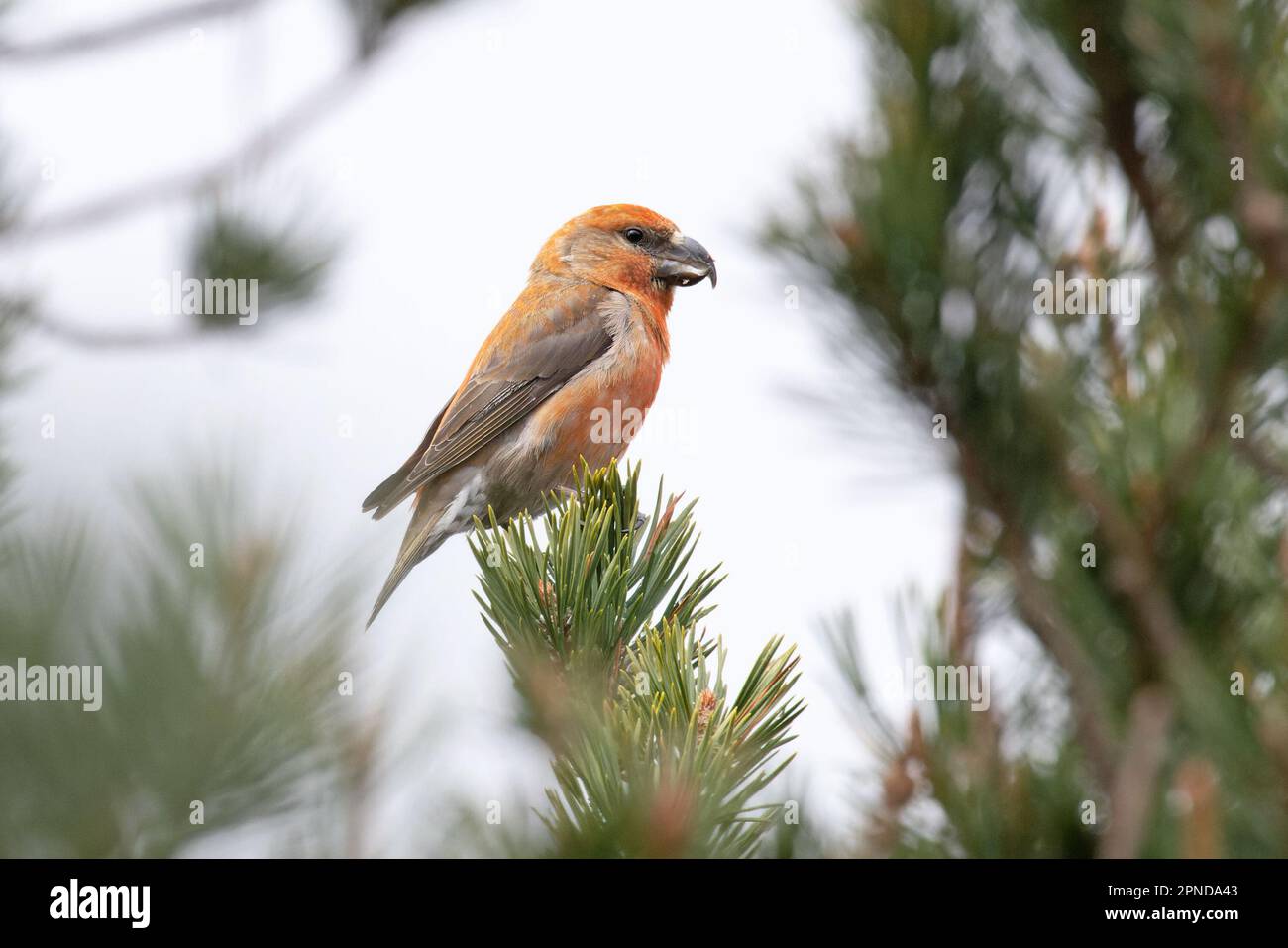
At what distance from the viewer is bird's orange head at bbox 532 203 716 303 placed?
5645 millimetres

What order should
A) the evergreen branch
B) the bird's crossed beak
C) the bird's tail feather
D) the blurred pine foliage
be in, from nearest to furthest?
the evergreen branch < the blurred pine foliage < the bird's tail feather < the bird's crossed beak

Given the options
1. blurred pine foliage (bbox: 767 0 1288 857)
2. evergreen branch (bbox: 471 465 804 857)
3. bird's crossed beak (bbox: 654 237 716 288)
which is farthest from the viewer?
bird's crossed beak (bbox: 654 237 716 288)

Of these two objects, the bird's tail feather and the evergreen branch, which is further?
the bird's tail feather

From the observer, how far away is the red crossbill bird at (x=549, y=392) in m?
4.98

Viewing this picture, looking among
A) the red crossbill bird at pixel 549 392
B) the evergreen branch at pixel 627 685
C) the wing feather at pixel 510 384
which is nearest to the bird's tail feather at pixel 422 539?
the red crossbill bird at pixel 549 392

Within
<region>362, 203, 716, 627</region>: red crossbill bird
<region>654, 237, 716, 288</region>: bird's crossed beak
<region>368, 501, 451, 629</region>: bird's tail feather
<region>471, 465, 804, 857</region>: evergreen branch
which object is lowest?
<region>471, 465, 804, 857</region>: evergreen branch

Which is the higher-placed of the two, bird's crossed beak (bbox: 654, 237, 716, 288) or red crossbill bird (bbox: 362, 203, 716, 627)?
bird's crossed beak (bbox: 654, 237, 716, 288)

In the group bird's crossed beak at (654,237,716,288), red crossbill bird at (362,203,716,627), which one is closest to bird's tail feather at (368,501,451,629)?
red crossbill bird at (362,203,716,627)

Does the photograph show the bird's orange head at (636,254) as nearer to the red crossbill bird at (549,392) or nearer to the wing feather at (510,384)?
the red crossbill bird at (549,392)

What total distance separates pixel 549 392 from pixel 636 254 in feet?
3.06

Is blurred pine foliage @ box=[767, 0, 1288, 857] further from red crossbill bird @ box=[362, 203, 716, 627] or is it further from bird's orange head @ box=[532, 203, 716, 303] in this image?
bird's orange head @ box=[532, 203, 716, 303]

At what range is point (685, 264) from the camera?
562 cm

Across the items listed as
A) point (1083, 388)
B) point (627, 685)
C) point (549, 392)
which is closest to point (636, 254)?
point (549, 392)

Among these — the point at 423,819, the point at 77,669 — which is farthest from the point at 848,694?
the point at 77,669
